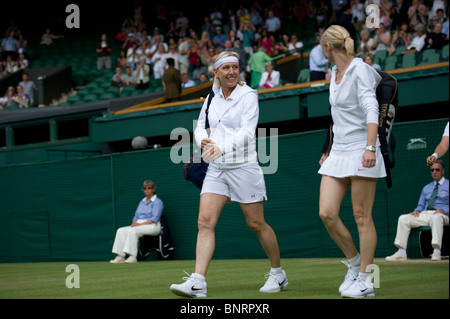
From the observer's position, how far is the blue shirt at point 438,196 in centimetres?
1040

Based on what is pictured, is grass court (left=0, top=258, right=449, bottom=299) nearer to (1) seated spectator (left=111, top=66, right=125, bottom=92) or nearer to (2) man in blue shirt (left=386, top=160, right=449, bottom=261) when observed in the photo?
(2) man in blue shirt (left=386, top=160, right=449, bottom=261)

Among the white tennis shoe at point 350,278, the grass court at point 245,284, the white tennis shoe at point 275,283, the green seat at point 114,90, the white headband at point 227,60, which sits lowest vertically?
the grass court at point 245,284

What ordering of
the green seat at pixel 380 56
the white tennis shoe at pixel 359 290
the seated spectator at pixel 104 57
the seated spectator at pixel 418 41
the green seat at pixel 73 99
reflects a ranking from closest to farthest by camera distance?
the white tennis shoe at pixel 359 290 → the seated spectator at pixel 418 41 → the green seat at pixel 380 56 → the green seat at pixel 73 99 → the seated spectator at pixel 104 57

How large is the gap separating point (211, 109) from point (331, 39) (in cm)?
131

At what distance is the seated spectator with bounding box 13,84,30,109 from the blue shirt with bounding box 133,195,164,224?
36.7ft

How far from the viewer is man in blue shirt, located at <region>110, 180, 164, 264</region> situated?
1368 centimetres

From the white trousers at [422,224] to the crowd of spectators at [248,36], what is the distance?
4.88 meters

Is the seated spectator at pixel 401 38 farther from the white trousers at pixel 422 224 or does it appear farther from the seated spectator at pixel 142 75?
the seated spectator at pixel 142 75

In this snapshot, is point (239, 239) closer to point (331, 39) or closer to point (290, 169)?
point (290, 169)

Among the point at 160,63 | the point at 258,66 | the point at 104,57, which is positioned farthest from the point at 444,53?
the point at 104,57

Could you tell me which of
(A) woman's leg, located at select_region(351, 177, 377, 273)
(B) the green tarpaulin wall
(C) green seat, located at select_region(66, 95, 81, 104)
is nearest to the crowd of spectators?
(C) green seat, located at select_region(66, 95, 81, 104)

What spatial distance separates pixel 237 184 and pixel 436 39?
10.5 meters

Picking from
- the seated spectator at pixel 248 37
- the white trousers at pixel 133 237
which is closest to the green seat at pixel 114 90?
the seated spectator at pixel 248 37

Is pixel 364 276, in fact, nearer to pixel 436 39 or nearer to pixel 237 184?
pixel 237 184
